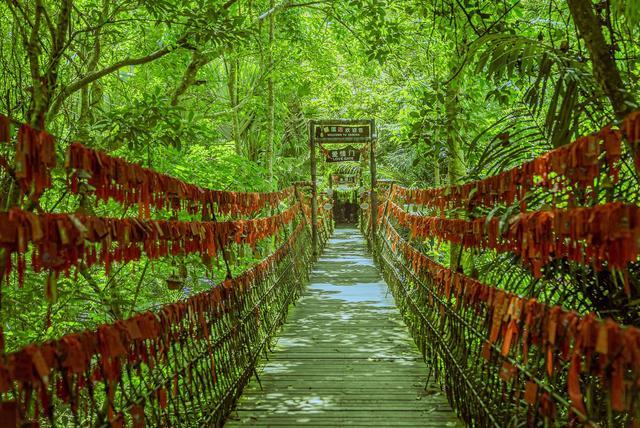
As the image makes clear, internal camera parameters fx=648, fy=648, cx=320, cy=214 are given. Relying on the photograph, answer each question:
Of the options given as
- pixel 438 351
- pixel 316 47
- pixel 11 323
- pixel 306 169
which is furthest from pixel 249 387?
pixel 306 169

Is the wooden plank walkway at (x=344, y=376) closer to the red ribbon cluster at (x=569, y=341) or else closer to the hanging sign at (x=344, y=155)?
the red ribbon cluster at (x=569, y=341)

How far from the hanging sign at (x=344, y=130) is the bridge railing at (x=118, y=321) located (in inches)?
273

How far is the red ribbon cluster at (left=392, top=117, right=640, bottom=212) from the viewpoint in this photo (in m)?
1.78

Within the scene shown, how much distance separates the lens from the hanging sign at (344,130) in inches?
436

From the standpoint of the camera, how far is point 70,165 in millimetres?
1911

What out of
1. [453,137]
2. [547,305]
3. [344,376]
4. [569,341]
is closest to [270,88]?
[453,137]

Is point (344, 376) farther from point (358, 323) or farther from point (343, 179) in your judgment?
point (343, 179)

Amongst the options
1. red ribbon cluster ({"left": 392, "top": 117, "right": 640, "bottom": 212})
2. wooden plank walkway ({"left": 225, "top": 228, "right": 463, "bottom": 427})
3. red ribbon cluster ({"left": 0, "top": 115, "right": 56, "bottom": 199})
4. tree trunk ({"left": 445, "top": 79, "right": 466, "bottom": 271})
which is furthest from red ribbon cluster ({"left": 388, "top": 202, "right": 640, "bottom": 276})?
tree trunk ({"left": 445, "top": 79, "right": 466, "bottom": 271})

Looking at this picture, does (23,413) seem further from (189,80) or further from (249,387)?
(189,80)

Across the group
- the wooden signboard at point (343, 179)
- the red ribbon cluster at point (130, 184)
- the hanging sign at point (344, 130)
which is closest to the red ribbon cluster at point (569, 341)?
the red ribbon cluster at point (130, 184)

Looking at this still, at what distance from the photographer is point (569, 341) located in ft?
5.66

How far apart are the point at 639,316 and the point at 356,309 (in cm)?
456

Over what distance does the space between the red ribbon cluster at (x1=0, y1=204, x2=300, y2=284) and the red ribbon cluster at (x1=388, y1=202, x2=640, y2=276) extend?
1322mm

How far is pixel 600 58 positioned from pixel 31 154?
2.04 meters
